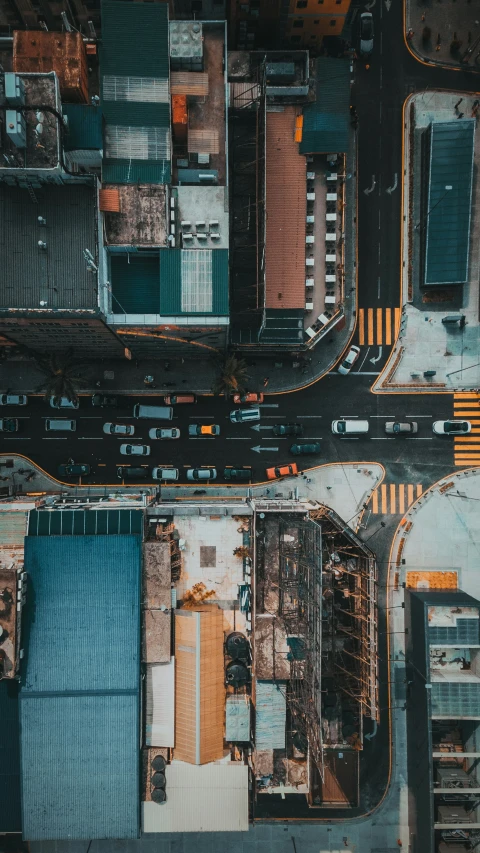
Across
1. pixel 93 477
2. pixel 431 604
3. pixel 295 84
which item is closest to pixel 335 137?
pixel 295 84

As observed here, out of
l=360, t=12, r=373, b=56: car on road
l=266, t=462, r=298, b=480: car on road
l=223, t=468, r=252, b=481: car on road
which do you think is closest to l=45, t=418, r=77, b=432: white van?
l=223, t=468, r=252, b=481: car on road

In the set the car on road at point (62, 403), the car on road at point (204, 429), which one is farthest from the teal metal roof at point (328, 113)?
the car on road at point (62, 403)

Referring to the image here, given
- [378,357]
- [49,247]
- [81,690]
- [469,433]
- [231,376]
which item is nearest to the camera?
[49,247]

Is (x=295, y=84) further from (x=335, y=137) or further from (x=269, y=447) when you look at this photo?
(x=269, y=447)

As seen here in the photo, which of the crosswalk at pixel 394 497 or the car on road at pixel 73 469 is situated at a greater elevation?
the car on road at pixel 73 469

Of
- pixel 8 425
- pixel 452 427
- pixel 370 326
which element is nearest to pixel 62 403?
pixel 8 425

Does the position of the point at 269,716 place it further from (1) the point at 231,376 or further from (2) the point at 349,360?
(2) the point at 349,360

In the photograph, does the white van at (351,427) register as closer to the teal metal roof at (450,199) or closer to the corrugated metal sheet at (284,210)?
the corrugated metal sheet at (284,210)
